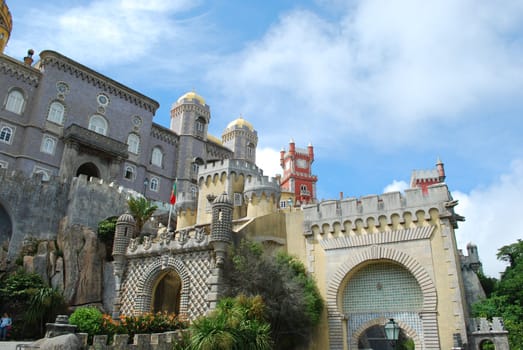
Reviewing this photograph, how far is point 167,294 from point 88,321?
7.68 m

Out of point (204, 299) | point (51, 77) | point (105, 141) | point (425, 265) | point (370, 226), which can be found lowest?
point (204, 299)

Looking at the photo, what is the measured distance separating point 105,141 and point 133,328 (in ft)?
81.3

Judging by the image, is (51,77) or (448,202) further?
(51,77)

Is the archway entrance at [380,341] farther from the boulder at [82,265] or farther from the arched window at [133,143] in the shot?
the arched window at [133,143]

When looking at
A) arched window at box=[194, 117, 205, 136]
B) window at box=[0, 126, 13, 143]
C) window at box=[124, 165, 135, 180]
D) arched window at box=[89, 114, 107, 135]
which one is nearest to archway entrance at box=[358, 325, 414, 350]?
window at box=[124, 165, 135, 180]

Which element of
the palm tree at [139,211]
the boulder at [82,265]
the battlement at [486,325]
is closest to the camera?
the battlement at [486,325]

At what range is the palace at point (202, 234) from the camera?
20.0 meters

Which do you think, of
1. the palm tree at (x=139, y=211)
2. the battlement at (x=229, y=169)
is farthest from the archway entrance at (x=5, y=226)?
the battlement at (x=229, y=169)

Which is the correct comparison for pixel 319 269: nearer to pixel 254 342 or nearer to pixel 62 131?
pixel 254 342

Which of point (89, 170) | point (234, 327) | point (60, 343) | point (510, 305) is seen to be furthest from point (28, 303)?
point (510, 305)

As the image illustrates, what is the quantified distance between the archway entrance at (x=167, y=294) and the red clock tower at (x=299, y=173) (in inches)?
1649

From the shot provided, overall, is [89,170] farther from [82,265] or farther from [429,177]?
[429,177]

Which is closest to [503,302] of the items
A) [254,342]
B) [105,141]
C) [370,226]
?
[370,226]

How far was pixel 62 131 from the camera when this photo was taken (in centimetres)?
3750
